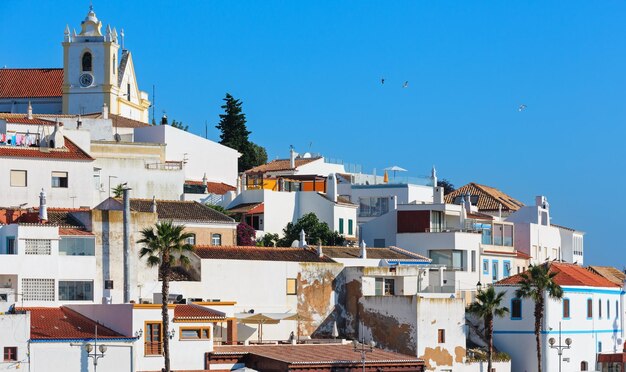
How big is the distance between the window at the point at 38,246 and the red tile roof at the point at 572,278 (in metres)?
26.1

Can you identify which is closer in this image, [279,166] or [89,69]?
[279,166]

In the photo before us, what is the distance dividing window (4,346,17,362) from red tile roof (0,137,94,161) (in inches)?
871

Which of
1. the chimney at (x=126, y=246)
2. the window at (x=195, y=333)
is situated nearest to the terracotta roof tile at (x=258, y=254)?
the chimney at (x=126, y=246)

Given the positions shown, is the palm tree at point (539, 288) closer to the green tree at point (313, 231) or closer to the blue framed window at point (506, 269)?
the blue framed window at point (506, 269)

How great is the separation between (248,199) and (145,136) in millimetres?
12205

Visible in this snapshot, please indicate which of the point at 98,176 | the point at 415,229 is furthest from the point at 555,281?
the point at 98,176

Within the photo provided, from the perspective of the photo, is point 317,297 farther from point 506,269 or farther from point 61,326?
point 506,269

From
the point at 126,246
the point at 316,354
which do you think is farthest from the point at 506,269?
the point at 126,246

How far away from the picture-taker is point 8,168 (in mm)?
80812

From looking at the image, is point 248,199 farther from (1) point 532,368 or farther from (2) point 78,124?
(1) point 532,368

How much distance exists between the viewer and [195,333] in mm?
65750

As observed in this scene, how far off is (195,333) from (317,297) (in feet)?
38.3

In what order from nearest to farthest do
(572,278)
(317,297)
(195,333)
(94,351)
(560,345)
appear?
(94,351)
(195,333)
(317,297)
(560,345)
(572,278)

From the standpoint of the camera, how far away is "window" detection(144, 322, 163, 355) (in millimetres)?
64500
